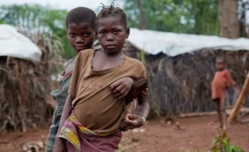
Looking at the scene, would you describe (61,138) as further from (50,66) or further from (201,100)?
(201,100)

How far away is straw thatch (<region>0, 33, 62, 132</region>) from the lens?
334 inches

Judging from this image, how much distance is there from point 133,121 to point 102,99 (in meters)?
0.17

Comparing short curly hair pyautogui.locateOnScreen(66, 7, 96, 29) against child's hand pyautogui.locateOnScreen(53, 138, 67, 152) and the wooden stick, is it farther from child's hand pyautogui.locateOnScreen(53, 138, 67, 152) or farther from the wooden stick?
the wooden stick

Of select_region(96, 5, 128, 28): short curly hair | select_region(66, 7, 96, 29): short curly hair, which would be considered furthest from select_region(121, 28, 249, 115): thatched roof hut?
select_region(96, 5, 128, 28): short curly hair

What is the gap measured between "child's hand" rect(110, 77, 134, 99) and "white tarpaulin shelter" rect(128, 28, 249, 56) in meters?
8.58

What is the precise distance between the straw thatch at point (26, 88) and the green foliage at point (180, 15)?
53.2 ft

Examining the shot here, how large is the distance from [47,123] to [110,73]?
760 centimetres

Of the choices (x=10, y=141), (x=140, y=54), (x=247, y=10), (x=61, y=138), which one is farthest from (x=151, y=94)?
(x=61, y=138)

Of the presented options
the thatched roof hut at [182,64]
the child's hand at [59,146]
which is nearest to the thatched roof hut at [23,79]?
the thatched roof hut at [182,64]

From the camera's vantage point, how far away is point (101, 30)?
1982 millimetres

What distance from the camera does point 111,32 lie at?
6.47 ft

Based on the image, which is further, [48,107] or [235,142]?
[48,107]

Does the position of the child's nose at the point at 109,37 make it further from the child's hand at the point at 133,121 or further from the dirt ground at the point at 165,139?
the dirt ground at the point at 165,139

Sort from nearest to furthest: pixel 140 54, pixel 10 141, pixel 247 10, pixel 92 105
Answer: pixel 92 105
pixel 10 141
pixel 140 54
pixel 247 10
